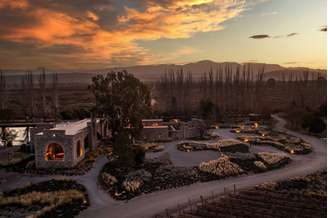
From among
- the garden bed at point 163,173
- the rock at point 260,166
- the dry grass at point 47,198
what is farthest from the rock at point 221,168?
the dry grass at point 47,198

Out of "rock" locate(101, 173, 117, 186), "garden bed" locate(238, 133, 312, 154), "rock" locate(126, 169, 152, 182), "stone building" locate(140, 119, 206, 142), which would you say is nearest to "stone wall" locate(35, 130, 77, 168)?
"rock" locate(101, 173, 117, 186)

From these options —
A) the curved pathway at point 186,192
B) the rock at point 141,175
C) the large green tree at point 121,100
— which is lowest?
the curved pathway at point 186,192

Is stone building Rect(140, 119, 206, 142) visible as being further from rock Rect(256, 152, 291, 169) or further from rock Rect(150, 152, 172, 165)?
rock Rect(256, 152, 291, 169)

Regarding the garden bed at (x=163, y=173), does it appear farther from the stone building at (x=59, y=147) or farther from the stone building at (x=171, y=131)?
the stone building at (x=171, y=131)

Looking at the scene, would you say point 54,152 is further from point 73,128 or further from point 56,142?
point 73,128

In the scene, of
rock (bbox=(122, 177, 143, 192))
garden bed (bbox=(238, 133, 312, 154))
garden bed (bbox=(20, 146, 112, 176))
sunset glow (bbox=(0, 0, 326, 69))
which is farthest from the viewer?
garden bed (bbox=(238, 133, 312, 154))
